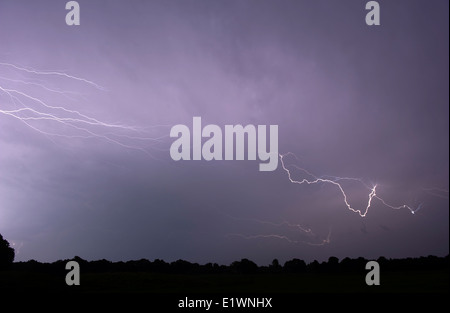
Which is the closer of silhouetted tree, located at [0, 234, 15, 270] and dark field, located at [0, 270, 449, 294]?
dark field, located at [0, 270, 449, 294]

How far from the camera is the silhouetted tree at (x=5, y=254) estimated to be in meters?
43.7

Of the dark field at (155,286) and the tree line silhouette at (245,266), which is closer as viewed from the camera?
the dark field at (155,286)

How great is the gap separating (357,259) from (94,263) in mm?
46021

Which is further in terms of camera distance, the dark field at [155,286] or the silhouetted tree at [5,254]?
the silhouetted tree at [5,254]

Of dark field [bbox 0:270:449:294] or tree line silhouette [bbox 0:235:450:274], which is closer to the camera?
dark field [bbox 0:270:449:294]

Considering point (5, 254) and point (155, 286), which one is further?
Result: point (5, 254)

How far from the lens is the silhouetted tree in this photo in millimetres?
43719

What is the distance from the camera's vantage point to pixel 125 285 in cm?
3197

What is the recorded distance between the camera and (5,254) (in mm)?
44094
